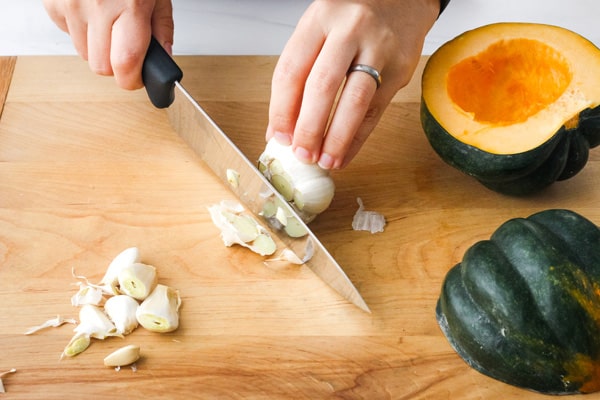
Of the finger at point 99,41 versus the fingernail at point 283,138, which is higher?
the finger at point 99,41

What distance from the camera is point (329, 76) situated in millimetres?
1375

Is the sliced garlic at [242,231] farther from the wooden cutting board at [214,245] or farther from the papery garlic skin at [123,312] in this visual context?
the papery garlic skin at [123,312]

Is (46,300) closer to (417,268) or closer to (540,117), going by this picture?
(417,268)

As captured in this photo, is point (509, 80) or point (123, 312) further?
point (509, 80)

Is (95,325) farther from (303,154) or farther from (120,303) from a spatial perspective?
(303,154)

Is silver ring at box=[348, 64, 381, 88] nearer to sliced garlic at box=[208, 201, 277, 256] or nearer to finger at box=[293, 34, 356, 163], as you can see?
finger at box=[293, 34, 356, 163]

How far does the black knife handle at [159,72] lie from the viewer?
1.50 m

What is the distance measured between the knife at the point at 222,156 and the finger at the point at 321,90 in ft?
0.40

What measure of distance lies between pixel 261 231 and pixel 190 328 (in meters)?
0.24

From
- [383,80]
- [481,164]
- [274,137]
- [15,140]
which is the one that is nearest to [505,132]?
[481,164]

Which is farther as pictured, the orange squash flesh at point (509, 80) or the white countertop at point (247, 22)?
the white countertop at point (247, 22)

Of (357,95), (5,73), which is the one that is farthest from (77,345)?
(5,73)

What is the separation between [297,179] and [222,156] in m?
0.19

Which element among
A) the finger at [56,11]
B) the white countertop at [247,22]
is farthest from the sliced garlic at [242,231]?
the white countertop at [247,22]
